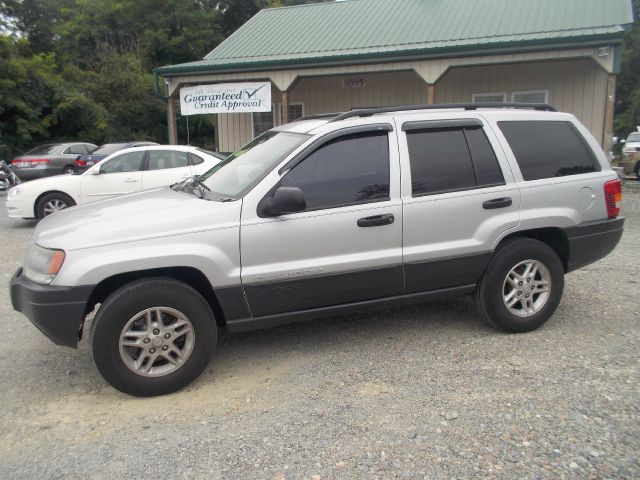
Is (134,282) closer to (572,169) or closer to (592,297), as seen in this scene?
(572,169)

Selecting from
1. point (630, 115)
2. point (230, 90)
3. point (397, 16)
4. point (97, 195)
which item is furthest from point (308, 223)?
point (630, 115)

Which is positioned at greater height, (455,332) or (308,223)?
(308,223)

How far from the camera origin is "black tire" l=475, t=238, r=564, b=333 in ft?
14.5

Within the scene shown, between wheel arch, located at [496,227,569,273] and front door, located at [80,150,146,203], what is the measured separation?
24.5 ft

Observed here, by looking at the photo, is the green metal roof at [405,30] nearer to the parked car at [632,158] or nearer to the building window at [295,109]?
the building window at [295,109]

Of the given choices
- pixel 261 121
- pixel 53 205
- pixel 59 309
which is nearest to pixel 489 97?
pixel 261 121

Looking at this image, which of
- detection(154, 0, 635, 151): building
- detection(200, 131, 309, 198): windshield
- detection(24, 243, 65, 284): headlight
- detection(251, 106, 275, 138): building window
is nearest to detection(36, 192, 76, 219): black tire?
detection(154, 0, 635, 151): building

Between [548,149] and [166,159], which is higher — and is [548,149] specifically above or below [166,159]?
below

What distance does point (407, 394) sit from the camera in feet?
11.8

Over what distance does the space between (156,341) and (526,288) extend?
9.67ft

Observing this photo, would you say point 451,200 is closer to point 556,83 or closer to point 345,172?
point 345,172

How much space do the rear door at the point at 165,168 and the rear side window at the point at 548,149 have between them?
6941 millimetres

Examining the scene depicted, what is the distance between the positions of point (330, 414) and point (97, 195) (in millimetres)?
8135

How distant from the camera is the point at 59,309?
3.42m
